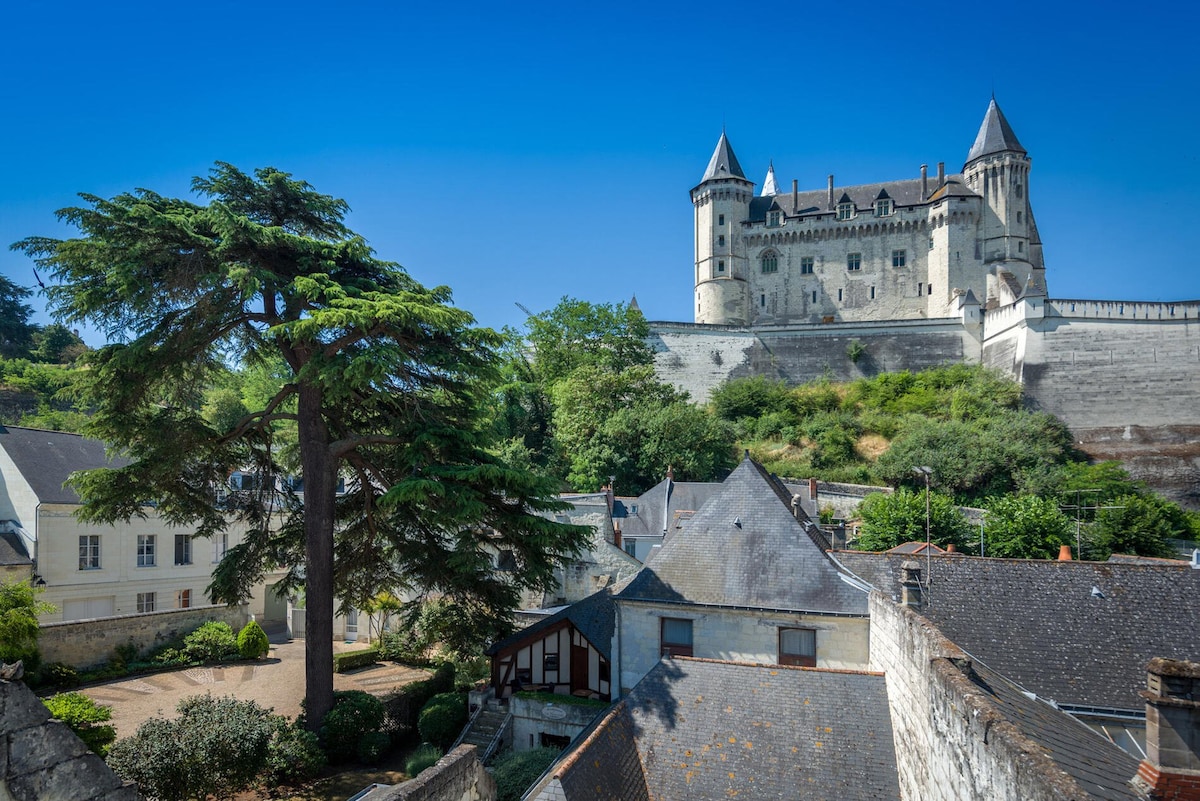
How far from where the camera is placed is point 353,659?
17766 mm

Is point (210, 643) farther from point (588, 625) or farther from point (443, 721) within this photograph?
point (588, 625)

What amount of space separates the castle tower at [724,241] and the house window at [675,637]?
40.7m

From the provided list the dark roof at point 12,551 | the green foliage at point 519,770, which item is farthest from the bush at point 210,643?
the green foliage at point 519,770

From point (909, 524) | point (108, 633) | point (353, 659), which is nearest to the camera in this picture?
point (108, 633)

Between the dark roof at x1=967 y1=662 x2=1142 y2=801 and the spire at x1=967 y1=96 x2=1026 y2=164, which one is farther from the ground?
the spire at x1=967 y1=96 x2=1026 y2=164

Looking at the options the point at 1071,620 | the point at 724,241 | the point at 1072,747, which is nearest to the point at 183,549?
the point at 1071,620

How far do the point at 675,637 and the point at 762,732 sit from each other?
329 centimetres

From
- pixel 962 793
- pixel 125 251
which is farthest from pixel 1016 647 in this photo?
pixel 125 251

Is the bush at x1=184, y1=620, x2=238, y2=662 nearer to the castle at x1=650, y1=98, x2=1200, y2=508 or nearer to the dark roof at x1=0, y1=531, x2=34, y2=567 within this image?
the dark roof at x1=0, y1=531, x2=34, y2=567

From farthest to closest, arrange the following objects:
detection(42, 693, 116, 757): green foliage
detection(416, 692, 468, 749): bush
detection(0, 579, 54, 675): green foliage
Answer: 1. detection(0, 579, 54, 675): green foliage
2. detection(416, 692, 468, 749): bush
3. detection(42, 693, 116, 757): green foliage

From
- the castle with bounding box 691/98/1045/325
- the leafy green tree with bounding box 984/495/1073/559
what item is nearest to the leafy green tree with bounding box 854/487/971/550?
the leafy green tree with bounding box 984/495/1073/559

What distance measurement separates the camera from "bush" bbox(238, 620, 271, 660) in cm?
1841

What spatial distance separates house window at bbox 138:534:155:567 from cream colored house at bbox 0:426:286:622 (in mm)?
25

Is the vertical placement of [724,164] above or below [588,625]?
above
